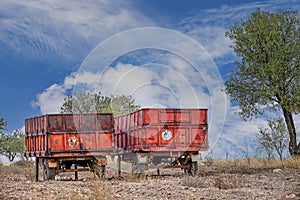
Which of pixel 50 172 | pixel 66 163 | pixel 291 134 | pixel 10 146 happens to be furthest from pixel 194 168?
pixel 10 146

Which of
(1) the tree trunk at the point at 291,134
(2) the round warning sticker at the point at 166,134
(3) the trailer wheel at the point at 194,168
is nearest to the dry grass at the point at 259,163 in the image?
(1) the tree trunk at the point at 291,134

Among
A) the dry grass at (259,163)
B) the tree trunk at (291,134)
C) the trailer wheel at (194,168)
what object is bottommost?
the dry grass at (259,163)

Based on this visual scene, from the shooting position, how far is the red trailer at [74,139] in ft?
68.2

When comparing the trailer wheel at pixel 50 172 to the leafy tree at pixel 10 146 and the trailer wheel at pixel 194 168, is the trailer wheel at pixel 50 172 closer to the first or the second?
the trailer wheel at pixel 194 168

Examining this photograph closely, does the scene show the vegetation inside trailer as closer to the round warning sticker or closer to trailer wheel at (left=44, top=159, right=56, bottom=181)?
trailer wheel at (left=44, top=159, right=56, bottom=181)

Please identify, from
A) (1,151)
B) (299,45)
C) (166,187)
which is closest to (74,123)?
(166,187)

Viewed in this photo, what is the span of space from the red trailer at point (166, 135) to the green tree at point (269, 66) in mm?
9014

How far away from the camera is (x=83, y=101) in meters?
35.3

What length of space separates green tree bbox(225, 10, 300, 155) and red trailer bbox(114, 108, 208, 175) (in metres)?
9.01

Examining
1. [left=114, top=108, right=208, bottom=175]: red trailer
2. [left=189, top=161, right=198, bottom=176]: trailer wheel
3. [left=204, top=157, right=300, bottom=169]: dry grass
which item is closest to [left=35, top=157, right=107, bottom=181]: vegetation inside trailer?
[left=114, top=108, right=208, bottom=175]: red trailer

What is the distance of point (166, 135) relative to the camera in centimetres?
2123

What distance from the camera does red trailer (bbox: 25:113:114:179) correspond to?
20781 mm

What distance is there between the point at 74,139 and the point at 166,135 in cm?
366

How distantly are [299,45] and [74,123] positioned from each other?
14.6m
